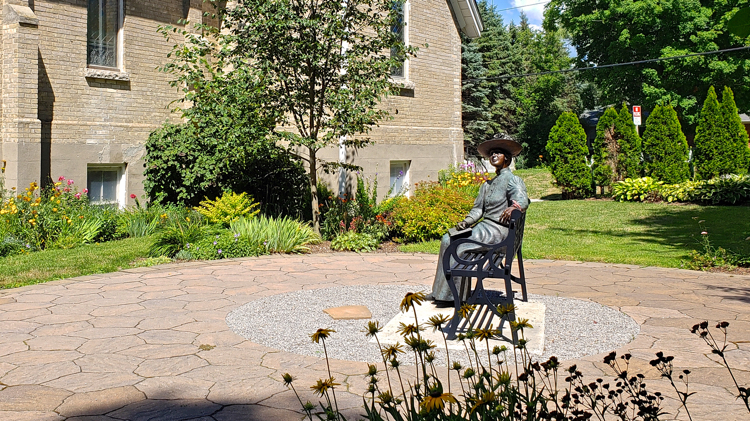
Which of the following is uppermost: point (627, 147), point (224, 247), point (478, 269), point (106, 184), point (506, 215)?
point (627, 147)

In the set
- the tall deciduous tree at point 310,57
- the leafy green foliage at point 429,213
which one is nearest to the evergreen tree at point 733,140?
the leafy green foliage at point 429,213

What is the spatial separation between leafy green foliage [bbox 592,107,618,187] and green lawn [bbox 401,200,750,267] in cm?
165

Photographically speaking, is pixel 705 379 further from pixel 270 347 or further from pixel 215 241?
pixel 215 241

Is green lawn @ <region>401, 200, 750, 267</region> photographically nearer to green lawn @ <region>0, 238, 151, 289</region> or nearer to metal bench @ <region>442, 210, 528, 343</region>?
green lawn @ <region>0, 238, 151, 289</region>

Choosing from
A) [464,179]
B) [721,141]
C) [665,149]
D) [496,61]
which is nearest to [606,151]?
[665,149]

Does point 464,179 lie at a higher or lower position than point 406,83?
lower

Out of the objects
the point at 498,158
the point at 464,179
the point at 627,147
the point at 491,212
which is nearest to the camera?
the point at 498,158

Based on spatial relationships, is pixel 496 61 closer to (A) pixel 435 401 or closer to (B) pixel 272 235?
(B) pixel 272 235

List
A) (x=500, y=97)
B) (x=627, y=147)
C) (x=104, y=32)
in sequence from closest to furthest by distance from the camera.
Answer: (x=104, y=32), (x=627, y=147), (x=500, y=97)

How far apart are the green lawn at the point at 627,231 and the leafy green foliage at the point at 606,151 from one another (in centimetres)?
165

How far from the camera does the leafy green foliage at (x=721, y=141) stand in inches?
752

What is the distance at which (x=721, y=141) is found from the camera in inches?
753

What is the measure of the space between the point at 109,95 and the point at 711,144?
16.2 metres

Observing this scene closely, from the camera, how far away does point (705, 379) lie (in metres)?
4.61
